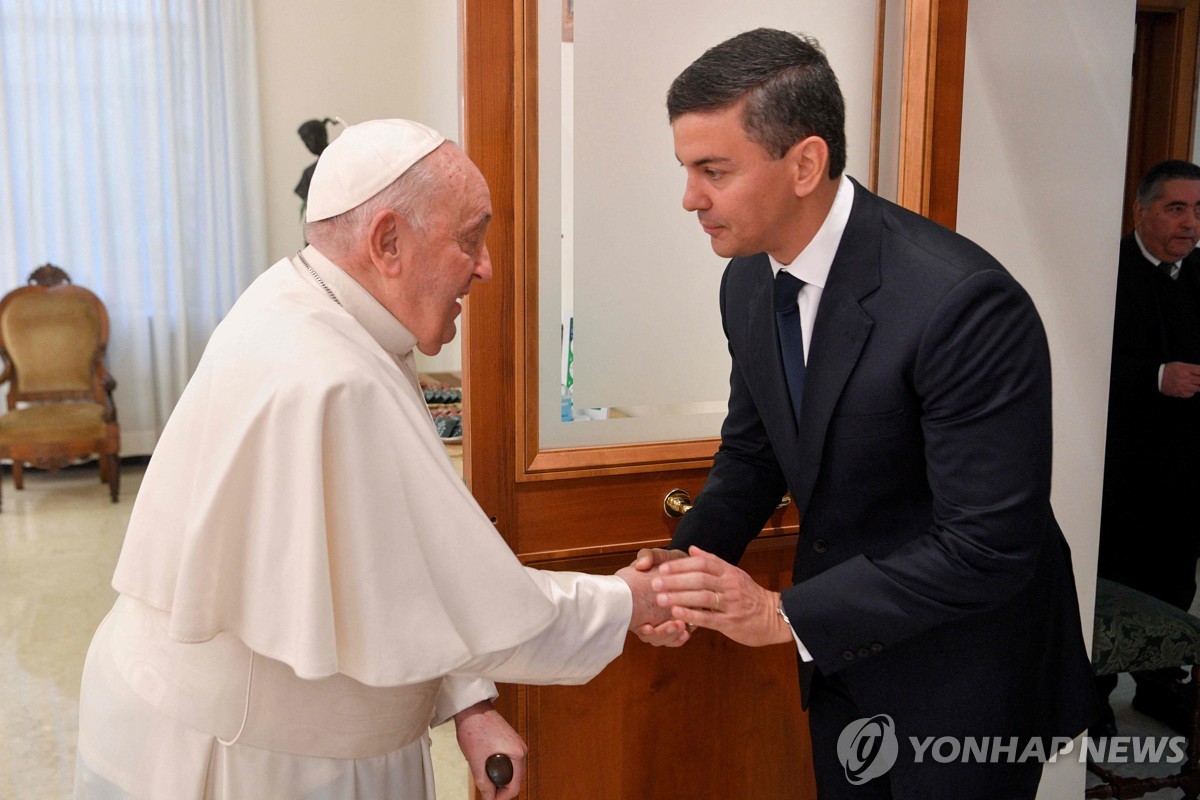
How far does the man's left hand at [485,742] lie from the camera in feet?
5.49

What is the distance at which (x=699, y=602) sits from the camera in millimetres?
1807

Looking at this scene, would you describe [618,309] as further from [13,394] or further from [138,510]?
[13,394]

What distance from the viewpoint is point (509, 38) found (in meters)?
2.12

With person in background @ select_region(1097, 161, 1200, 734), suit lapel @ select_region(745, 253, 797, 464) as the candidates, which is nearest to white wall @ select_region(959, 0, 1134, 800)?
person in background @ select_region(1097, 161, 1200, 734)

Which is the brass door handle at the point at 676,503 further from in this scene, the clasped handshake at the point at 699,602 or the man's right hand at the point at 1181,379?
the man's right hand at the point at 1181,379

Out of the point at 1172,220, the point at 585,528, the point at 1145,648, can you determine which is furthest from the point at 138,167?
the point at 1145,648

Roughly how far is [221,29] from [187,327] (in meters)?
2.20

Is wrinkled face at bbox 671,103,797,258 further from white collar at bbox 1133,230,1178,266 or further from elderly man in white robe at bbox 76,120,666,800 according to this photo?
white collar at bbox 1133,230,1178,266

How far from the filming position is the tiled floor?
144 inches

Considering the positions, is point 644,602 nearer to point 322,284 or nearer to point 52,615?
point 322,284

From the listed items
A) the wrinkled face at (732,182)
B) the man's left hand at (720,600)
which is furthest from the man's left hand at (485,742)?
the wrinkled face at (732,182)

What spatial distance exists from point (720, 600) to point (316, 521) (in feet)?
2.37

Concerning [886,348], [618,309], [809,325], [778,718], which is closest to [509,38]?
[618,309]

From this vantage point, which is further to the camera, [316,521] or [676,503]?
[676,503]
